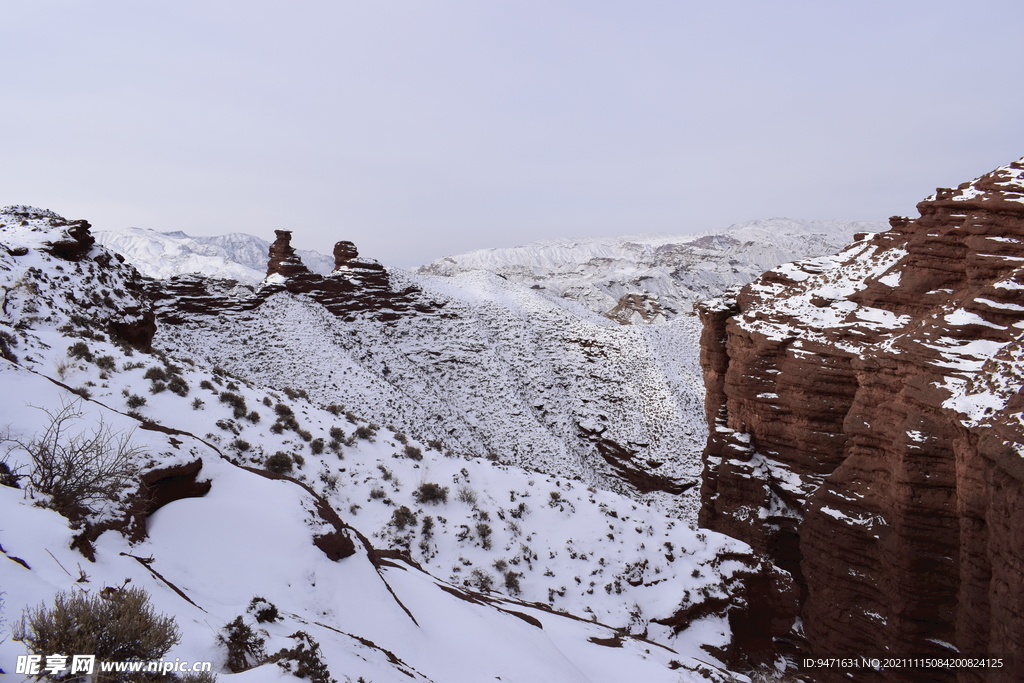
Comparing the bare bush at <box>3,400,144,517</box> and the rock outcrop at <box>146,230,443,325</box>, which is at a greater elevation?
the rock outcrop at <box>146,230,443,325</box>

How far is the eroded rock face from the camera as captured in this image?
9.03 meters

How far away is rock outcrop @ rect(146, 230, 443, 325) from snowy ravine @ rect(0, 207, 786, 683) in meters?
16.6

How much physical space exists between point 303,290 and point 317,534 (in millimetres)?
38627

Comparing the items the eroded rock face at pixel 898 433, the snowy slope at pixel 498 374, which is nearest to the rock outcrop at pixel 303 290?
the snowy slope at pixel 498 374

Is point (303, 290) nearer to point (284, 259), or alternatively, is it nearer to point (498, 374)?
point (284, 259)

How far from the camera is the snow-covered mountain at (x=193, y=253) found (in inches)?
4269

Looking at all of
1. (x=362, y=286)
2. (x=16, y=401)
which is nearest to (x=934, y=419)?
(x=16, y=401)

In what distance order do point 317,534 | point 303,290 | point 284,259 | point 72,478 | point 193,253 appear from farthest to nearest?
point 193,253
point 284,259
point 303,290
point 317,534
point 72,478

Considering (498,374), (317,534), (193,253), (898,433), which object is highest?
(193,253)

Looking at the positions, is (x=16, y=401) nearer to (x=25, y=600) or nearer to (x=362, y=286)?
(x=25, y=600)

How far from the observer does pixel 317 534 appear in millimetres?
7102

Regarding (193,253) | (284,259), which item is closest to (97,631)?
(284,259)

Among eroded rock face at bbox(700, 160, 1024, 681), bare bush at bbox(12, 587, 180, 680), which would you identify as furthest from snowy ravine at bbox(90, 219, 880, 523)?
bare bush at bbox(12, 587, 180, 680)

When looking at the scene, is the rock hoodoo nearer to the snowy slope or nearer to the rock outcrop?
the rock outcrop
